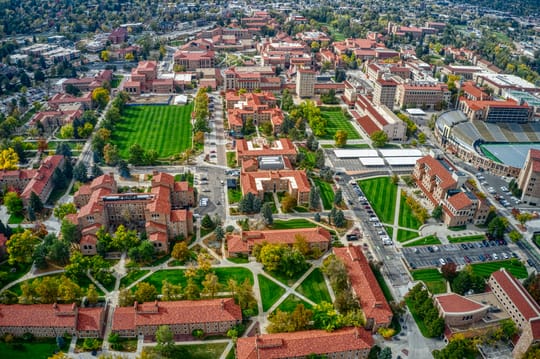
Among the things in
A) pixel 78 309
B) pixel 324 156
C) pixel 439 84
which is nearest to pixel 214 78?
pixel 324 156

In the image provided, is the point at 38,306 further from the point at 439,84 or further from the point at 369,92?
the point at 439,84

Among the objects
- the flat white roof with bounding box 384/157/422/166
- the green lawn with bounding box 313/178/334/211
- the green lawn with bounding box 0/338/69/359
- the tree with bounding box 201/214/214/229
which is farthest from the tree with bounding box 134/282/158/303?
the flat white roof with bounding box 384/157/422/166

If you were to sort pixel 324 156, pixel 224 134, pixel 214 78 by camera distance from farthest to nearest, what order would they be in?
pixel 214 78, pixel 224 134, pixel 324 156

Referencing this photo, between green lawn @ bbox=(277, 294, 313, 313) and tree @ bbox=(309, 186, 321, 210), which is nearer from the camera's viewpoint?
green lawn @ bbox=(277, 294, 313, 313)

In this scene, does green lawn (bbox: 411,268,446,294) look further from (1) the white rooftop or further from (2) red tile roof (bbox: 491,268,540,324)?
(1) the white rooftop

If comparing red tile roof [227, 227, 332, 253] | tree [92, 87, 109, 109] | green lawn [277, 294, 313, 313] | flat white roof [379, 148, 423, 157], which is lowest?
green lawn [277, 294, 313, 313]

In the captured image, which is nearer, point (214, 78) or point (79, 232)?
point (79, 232)

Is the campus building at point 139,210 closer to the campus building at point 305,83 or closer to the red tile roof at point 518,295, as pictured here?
the red tile roof at point 518,295
